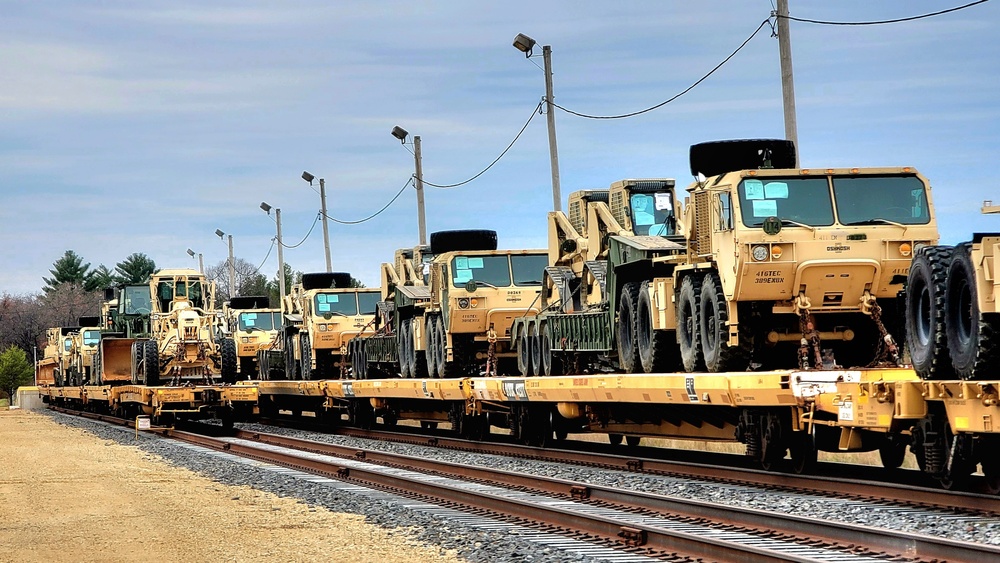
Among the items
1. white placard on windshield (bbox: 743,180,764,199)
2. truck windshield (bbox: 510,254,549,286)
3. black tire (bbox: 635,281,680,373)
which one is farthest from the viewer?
truck windshield (bbox: 510,254,549,286)

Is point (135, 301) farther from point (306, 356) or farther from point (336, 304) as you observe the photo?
point (336, 304)

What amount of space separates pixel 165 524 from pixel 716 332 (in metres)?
6.00

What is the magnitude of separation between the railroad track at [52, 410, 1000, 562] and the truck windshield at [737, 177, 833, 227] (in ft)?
11.1

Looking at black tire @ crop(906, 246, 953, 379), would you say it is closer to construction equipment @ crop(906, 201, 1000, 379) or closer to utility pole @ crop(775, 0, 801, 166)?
construction equipment @ crop(906, 201, 1000, 379)

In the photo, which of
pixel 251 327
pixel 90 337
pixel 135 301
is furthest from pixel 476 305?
pixel 90 337

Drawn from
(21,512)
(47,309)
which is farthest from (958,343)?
(47,309)

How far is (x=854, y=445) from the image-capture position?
1354 cm

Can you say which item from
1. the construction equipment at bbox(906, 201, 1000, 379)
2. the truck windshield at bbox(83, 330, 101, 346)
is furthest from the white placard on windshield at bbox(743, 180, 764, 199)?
the truck windshield at bbox(83, 330, 101, 346)

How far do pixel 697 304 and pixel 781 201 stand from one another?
1.60 m

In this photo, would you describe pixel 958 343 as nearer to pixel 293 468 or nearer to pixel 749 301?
pixel 749 301

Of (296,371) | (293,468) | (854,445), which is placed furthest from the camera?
(296,371)

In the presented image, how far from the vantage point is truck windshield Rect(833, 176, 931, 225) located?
15.5m

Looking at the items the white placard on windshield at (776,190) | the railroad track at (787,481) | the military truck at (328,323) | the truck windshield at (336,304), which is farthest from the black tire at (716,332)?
the truck windshield at (336,304)

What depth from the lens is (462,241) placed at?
29.0 meters
